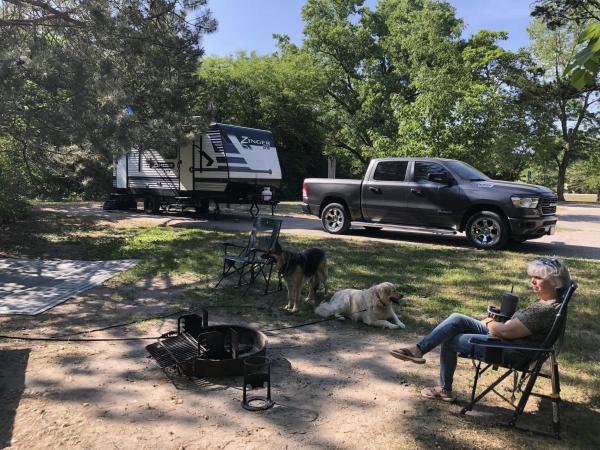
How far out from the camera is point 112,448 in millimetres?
2875

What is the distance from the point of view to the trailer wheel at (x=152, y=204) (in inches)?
635

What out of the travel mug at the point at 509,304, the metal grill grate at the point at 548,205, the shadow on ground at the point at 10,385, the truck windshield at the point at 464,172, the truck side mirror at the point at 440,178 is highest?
the truck windshield at the point at 464,172

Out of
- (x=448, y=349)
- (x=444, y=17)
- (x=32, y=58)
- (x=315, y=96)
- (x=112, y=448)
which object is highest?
(x=444, y=17)

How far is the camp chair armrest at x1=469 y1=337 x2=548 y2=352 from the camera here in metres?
3.00

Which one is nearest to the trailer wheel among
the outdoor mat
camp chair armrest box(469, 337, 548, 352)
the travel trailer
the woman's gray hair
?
the travel trailer

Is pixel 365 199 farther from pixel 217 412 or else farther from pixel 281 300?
pixel 217 412

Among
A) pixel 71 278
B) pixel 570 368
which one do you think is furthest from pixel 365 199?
pixel 570 368

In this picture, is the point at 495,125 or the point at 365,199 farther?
the point at 495,125

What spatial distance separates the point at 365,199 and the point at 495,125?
945cm

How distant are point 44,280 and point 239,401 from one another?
194 inches

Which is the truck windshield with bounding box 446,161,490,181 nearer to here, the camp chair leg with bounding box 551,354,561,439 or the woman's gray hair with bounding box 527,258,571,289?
the woman's gray hair with bounding box 527,258,571,289

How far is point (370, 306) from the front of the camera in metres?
5.15

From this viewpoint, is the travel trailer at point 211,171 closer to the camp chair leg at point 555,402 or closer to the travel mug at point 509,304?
the travel mug at point 509,304

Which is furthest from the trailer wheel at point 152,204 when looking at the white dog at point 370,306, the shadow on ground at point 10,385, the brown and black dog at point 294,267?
the shadow on ground at point 10,385
